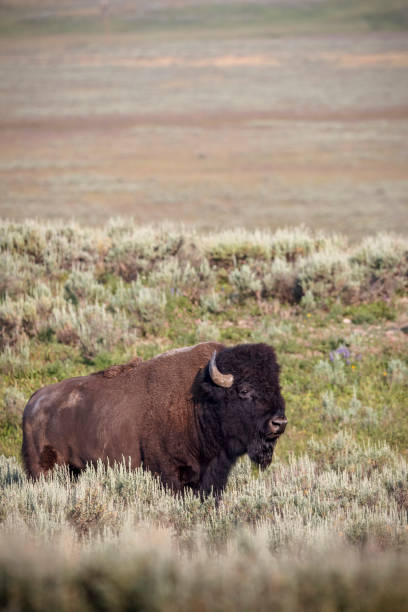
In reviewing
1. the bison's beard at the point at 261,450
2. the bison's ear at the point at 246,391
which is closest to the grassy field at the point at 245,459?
the bison's beard at the point at 261,450

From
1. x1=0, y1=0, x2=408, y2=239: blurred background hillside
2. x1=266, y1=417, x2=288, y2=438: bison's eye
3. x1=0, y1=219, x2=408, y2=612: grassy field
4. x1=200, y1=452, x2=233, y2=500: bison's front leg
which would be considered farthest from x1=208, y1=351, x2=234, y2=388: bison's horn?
x1=0, y1=0, x2=408, y2=239: blurred background hillside

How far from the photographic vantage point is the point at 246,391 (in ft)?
17.3

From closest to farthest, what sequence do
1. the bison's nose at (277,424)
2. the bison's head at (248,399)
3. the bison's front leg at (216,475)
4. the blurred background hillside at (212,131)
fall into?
the bison's nose at (277,424) < the bison's head at (248,399) < the bison's front leg at (216,475) < the blurred background hillside at (212,131)

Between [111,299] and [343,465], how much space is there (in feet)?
17.5

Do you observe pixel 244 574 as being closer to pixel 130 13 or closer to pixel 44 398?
pixel 44 398

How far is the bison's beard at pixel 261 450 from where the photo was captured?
529 cm

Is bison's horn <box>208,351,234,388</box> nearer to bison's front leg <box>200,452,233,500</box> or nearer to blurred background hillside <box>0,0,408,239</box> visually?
bison's front leg <box>200,452,233,500</box>

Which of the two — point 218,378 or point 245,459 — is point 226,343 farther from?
point 218,378

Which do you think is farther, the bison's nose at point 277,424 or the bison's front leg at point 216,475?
the bison's front leg at point 216,475

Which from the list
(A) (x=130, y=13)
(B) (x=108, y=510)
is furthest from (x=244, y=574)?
(A) (x=130, y=13)

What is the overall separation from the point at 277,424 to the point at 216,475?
2.53ft

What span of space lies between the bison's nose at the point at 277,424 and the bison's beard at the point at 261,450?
0.18 meters

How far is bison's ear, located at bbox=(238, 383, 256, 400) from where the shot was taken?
17.3ft

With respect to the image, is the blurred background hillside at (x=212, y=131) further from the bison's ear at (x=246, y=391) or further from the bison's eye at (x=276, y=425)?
the bison's eye at (x=276, y=425)
